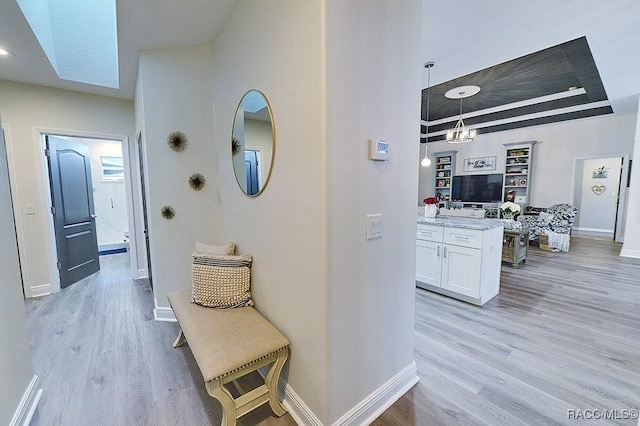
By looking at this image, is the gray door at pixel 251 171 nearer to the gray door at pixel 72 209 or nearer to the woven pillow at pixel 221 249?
the woven pillow at pixel 221 249

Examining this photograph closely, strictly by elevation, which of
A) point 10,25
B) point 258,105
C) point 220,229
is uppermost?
point 10,25

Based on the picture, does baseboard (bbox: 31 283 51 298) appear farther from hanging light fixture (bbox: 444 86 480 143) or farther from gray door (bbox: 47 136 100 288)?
hanging light fixture (bbox: 444 86 480 143)

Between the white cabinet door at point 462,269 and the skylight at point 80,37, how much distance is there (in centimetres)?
389

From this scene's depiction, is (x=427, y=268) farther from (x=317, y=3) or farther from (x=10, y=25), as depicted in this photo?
(x=10, y=25)

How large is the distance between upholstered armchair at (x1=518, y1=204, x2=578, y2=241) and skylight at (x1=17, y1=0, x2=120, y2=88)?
23.9ft

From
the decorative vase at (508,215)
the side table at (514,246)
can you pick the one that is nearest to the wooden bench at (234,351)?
the side table at (514,246)

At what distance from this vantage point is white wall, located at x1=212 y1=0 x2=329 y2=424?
3.98 ft

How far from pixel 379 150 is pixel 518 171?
7.97m

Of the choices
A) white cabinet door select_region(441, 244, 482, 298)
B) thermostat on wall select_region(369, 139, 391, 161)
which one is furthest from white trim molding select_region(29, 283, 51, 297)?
white cabinet door select_region(441, 244, 482, 298)

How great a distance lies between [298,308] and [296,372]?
1.30 feet

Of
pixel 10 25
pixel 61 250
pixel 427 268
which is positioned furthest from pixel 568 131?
pixel 61 250

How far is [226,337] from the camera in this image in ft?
4.93

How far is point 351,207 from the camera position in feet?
4.20

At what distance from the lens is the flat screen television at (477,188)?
754 centimetres
